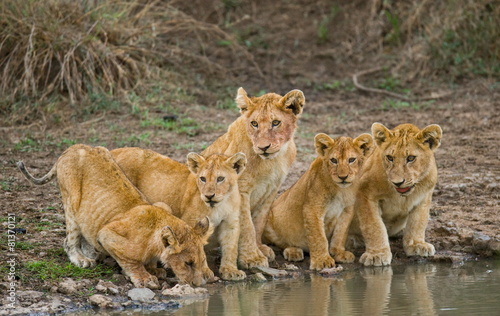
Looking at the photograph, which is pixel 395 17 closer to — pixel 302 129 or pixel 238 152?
pixel 302 129

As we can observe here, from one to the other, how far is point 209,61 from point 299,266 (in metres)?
7.71

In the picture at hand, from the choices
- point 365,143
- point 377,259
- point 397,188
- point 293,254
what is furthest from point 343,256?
point 365,143

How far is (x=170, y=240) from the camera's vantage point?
7.75 meters

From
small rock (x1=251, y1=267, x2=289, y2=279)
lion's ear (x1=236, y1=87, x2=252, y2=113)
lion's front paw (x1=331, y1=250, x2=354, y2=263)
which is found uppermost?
lion's ear (x1=236, y1=87, x2=252, y2=113)

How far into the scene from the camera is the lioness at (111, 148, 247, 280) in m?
8.11

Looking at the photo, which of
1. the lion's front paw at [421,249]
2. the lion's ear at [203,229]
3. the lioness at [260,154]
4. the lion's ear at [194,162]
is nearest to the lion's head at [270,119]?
the lioness at [260,154]

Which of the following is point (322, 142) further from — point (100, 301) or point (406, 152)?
point (100, 301)

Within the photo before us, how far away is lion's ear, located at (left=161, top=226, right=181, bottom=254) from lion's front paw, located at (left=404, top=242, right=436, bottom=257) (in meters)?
2.47

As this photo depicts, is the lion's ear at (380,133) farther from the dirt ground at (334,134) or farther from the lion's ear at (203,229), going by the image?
the lion's ear at (203,229)

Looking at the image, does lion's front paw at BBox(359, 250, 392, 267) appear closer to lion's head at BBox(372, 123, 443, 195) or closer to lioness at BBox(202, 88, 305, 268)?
lion's head at BBox(372, 123, 443, 195)

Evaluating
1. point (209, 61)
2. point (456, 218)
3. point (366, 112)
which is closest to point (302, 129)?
point (366, 112)

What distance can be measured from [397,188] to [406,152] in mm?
344

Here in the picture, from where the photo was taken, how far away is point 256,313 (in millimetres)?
7180

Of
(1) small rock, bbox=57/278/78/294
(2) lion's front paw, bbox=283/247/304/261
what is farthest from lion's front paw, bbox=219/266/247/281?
(1) small rock, bbox=57/278/78/294
